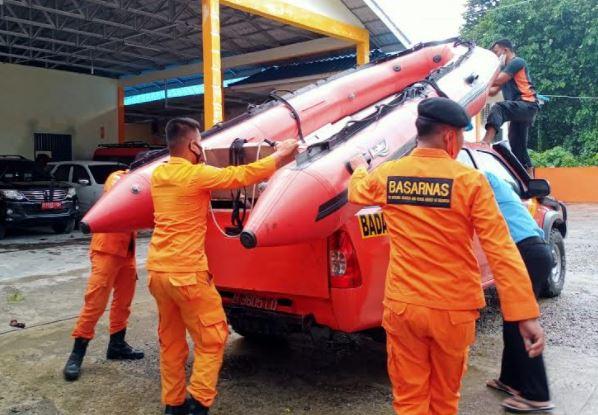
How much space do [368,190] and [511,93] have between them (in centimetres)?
416

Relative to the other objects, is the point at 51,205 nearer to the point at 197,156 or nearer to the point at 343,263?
the point at 197,156

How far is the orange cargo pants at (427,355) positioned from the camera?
239 cm

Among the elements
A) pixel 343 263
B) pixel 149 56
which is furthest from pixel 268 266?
pixel 149 56

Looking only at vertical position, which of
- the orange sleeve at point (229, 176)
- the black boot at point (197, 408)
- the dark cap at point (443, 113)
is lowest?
the black boot at point (197, 408)

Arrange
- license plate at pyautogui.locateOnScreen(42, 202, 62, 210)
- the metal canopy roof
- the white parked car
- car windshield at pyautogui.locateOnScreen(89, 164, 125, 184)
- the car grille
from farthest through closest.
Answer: car windshield at pyautogui.locateOnScreen(89, 164, 125, 184)
the white parked car
the metal canopy roof
license plate at pyautogui.locateOnScreen(42, 202, 62, 210)
the car grille

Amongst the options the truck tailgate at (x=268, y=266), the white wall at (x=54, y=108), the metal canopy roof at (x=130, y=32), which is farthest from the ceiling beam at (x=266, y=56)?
the truck tailgate at (x=268, y=266)

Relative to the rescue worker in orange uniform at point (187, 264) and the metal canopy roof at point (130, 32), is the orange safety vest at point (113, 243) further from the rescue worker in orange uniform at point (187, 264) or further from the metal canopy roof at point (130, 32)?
the metal canopy roof at point (130, 32)

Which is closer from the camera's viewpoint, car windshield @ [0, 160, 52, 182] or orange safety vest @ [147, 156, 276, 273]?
orange safety vest @ [147, 156, 276, 273]

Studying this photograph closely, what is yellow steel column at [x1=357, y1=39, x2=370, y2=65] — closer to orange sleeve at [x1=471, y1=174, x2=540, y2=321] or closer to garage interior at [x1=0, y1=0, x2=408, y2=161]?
garage interior at [x1=0, y1=0, x2=408, y2=161]

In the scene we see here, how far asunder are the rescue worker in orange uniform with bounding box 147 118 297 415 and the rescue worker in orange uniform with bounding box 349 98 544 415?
103 cm

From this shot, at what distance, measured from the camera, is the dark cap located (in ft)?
8.25

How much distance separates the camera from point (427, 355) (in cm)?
248

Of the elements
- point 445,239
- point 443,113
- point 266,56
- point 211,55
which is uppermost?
point 266,56

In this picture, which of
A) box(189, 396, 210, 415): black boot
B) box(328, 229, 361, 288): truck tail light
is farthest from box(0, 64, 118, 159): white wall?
box(328, 229, 361, 288): truck tail light
